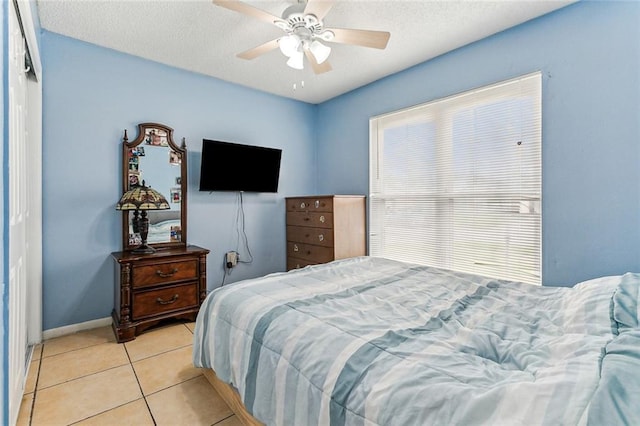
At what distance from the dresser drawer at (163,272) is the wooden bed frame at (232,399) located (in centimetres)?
111

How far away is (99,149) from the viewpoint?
2.76 meters

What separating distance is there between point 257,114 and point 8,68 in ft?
8.68

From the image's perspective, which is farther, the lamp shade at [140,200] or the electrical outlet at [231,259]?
the electrical outlet at [231,259]

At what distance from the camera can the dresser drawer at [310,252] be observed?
11.2 ft

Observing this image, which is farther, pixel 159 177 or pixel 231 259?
pixel 231 259

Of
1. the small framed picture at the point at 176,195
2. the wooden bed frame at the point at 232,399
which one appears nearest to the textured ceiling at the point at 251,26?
the small framed picture at the point at 176,195

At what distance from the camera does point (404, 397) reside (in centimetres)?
84

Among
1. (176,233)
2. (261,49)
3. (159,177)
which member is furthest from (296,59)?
(176,233)

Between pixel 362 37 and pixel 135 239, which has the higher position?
pixel 362 37

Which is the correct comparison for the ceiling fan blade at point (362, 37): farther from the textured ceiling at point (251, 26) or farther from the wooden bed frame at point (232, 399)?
the wooden bed frame at point (232, 399)

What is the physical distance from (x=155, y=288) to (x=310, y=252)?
5.50 feet

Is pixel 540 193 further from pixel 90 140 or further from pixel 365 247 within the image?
pixel 90 140

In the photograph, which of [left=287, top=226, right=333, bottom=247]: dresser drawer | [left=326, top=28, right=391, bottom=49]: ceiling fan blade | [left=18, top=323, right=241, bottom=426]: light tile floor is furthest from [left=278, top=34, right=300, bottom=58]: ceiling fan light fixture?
[left=18, top=323, right=241, bottom=426]: light tile floor

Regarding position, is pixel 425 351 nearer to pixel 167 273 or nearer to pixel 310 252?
pixel 167 273
